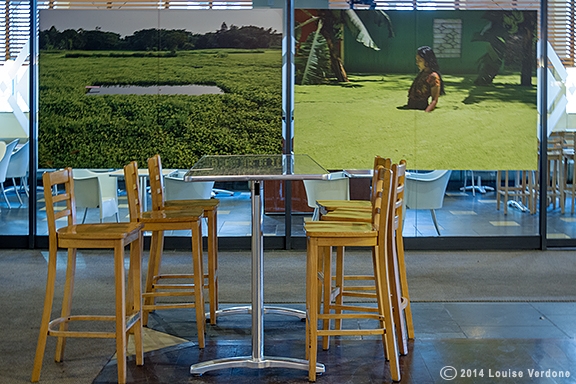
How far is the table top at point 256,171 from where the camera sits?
375 cm

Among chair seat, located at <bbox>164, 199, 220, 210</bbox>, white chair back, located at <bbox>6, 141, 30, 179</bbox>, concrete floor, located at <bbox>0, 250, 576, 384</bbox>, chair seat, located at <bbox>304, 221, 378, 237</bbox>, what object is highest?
white chair back, located at <bbox>6, 141, 30, 179</bbox>

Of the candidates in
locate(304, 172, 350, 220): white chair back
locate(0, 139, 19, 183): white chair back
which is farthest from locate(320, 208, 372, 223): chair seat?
locate(0, 139, 19, 183): white chair back

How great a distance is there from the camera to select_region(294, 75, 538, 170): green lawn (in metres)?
7.61

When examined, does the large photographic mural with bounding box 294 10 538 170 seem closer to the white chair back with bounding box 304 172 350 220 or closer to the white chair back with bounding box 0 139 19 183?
the white chair back with bounding box 304 172 350 220

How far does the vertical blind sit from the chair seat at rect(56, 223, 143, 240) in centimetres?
382

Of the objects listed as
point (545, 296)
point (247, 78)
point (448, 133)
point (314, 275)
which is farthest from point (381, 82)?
point (314, 275)

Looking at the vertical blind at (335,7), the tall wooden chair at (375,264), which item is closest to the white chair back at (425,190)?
the vertical blind at (335,7)

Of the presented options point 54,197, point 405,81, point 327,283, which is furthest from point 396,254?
point 405,81

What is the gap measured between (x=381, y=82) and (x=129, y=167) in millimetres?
3716

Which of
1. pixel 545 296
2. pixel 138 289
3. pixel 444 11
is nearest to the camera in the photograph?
pixel 138 289

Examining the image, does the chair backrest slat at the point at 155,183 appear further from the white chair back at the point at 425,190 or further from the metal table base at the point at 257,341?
the white chair back at the point at 425,190

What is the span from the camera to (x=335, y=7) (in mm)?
7617

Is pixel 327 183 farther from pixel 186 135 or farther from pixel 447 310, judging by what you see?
pixel 447 310

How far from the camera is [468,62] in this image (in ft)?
25.0
